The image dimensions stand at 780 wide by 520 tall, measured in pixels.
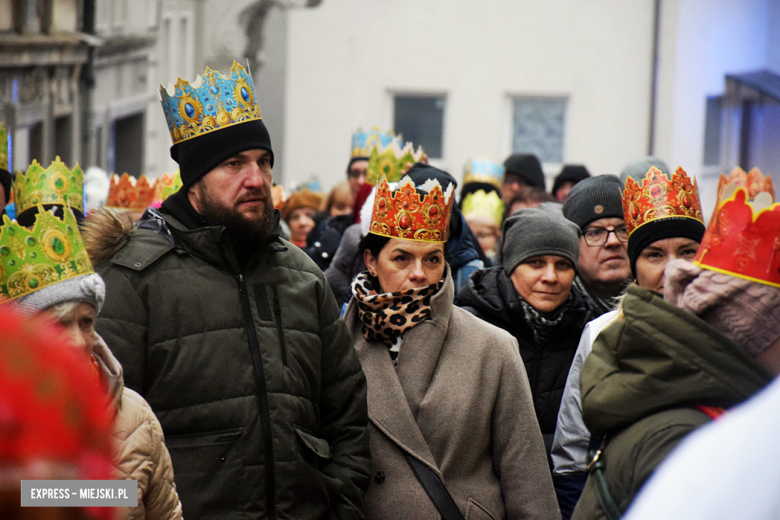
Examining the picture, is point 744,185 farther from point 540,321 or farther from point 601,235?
point 601,235

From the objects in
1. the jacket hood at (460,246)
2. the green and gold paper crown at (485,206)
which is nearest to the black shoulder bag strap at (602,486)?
the jacket hood at (460,246)

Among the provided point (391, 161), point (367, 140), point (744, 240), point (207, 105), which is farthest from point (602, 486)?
point (367, 140)

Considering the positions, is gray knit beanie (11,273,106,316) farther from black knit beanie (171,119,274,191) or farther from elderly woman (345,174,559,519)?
elderly woman (345,174,559,519)

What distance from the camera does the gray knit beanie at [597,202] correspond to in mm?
4230

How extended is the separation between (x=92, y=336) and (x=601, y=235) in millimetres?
2654

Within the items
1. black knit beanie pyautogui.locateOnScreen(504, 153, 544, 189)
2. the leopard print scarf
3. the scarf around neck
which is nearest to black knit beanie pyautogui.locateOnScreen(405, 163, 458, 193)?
the scarf around neck

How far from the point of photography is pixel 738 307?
1762 mm

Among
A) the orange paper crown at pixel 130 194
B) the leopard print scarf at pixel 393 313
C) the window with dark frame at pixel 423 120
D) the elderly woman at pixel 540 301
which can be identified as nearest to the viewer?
the leopard print scarf at pixel 393 313

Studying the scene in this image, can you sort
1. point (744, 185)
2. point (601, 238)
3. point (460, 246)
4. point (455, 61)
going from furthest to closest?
1. point (455, 61)
2. point (460, 246)
3. point (601, 238)
4. point (744, 185)

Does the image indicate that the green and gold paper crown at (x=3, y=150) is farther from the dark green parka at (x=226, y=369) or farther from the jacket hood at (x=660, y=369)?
the jacket hood at (x=660, y=369)

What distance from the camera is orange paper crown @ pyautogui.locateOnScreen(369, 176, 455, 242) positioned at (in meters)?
3.36

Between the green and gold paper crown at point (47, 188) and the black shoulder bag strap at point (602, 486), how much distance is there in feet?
10.5

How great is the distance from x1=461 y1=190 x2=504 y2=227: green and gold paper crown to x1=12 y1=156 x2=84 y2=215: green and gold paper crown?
10.2 ft

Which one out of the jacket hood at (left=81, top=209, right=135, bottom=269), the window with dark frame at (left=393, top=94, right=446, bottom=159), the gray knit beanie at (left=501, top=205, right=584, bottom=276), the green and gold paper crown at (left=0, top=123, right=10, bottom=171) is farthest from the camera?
the window with dark frame at (left=393, top=94, right=446, bottom=159)
